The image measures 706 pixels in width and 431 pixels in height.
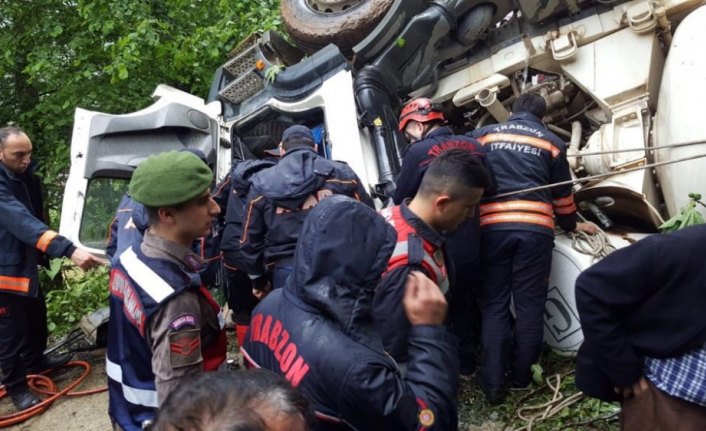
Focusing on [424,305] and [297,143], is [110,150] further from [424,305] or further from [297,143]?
[424,305]

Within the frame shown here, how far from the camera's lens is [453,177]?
6.40 feet

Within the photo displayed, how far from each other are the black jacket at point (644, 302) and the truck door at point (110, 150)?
3.32 m

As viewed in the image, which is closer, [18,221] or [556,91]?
[18,221]

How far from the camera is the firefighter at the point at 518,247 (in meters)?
2.97

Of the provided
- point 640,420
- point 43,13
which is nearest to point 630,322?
point 640,420

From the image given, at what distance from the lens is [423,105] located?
3.47m

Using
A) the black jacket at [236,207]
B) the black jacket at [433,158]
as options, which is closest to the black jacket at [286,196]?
the black jacket at [236,207]

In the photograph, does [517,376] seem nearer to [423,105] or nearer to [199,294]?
[423,105]

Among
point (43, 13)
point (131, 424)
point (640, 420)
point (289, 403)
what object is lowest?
point (640, 420)

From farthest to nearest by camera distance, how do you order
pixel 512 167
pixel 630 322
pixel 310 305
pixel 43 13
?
pixel 43 13 < pixel 512 167 < pixel 630 322 < pixel 310 305

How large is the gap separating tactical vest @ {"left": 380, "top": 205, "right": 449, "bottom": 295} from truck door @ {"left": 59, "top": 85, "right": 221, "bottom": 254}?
2720 mm

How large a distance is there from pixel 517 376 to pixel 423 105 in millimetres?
1728

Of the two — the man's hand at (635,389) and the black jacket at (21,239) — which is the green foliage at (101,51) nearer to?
the black jacket at (21,239)

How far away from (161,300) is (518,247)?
2083 mm
